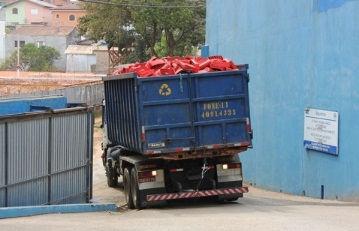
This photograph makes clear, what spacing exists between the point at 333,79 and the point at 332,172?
97.6 inches

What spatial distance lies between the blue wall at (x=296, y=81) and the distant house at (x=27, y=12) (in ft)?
382

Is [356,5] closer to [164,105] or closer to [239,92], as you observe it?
[239,92]

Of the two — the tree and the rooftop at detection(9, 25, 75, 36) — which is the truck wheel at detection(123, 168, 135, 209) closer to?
the tree

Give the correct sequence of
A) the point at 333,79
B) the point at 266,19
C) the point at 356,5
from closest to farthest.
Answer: the point at 356,5
the point at 333,79
the point at 266,19

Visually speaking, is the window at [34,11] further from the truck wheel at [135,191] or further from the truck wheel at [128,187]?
the truck wheel at [135,191]

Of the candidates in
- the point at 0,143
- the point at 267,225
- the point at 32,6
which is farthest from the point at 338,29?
the point at 32,6

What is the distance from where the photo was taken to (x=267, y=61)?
21.8m

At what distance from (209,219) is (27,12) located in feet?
432

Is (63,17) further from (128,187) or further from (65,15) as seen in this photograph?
(128,187)

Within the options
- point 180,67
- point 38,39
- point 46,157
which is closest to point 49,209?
point 46,157

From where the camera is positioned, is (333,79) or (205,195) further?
(333,79)

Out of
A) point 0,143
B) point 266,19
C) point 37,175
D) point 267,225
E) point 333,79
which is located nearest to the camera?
point 267,225

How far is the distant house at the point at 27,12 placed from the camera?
448 ft

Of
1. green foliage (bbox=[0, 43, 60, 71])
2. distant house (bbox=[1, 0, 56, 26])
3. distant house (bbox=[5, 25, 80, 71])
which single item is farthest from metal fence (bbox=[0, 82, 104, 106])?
distant house (bbox=[1, 0, 56, 26])
